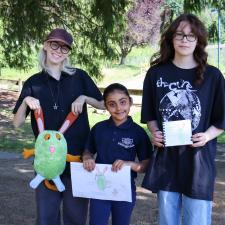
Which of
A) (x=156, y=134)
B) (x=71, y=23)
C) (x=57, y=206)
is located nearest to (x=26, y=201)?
(x=57, y=206)

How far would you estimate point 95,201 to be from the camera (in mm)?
2922

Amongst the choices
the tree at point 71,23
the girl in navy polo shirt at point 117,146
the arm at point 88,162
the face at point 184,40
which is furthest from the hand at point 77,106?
the tree at point 71,23

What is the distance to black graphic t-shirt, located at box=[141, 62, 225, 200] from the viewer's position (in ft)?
8.41

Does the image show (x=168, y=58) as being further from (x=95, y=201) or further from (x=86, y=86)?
(x=95, y=201)

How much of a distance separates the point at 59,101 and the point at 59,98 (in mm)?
19

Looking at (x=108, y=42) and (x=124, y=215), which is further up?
(x=108, y=42)

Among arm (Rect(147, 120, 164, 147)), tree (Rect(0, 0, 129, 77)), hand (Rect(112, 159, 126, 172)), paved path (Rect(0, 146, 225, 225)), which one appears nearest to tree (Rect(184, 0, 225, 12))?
tree (Rect(0, 0, 129, 77))

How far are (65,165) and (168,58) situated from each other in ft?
3.04

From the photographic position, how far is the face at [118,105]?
9.42 feet

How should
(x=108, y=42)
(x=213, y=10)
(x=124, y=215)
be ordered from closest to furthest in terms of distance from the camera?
(x=124, y=215)
(x=213, y=10)
(x=108, y=42)

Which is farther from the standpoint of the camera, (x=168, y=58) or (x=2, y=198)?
(x=2, y=198)

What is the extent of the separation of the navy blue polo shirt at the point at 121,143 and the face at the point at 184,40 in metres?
0.57

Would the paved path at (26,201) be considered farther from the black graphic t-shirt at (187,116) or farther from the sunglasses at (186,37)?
the sunglasses at (186,37)

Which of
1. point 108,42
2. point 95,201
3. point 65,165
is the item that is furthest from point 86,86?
point 108,42
